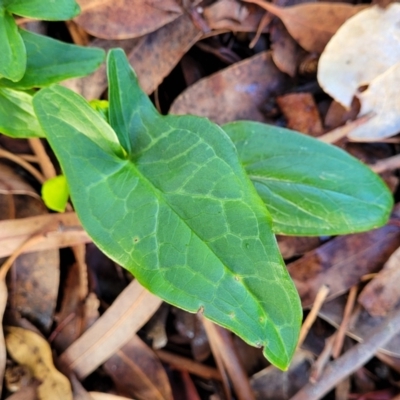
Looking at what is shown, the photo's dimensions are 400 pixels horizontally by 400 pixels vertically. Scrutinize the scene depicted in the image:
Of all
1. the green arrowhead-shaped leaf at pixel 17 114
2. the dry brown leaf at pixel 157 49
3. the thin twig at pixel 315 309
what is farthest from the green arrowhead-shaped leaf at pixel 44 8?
the thin twig at pixel 315 309

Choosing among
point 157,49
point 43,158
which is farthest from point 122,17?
point 43,158

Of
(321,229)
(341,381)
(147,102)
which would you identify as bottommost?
(341,381)

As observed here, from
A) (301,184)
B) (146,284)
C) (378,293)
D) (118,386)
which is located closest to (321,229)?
(301,184)

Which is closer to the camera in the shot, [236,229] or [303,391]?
[236,229]

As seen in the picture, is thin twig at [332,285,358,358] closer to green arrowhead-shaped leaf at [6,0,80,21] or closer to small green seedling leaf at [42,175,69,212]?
small green seedling leaf at [42,175,69,212]

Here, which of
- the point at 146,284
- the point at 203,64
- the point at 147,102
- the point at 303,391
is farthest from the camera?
the point at 203,64

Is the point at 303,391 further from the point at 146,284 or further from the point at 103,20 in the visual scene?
the point at 103,20

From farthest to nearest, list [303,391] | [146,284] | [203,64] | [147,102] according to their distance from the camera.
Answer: [203,64] < [303,391] < [147,102] < [146,284]

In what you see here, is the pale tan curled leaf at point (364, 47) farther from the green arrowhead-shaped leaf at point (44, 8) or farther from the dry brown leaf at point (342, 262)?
the green arrowhead-shaped leaf at point (44, 8)
